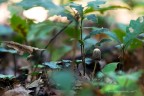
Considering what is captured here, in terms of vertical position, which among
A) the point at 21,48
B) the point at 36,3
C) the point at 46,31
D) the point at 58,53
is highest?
the point at 36,3

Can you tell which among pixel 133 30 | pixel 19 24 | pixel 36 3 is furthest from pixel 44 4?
pixel 19 24

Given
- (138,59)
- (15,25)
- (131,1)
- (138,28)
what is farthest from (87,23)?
(138,28)

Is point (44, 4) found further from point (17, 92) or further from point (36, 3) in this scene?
point (17, 92)

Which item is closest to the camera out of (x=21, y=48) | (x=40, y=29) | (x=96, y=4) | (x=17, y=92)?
(x=17, y=92)

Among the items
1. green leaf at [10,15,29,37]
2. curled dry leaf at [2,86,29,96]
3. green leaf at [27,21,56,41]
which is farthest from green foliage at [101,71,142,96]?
green leaf at [27,21,56,41]

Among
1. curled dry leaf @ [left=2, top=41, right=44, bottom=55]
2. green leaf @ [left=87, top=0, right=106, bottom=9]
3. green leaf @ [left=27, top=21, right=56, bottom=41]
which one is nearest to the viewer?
green leaf @ [left=87, top=0, right=106, bottom=9]

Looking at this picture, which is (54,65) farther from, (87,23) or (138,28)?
(87,23)

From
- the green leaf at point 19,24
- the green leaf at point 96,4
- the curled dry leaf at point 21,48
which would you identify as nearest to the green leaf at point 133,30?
the green leaf at point 96,4

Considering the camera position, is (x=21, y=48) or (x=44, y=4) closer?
(x=44, y=4)

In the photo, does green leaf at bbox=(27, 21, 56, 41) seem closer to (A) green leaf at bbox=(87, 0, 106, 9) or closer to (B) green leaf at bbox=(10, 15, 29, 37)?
(B) green leaf at bbox=(10, 15, 29, 37)
